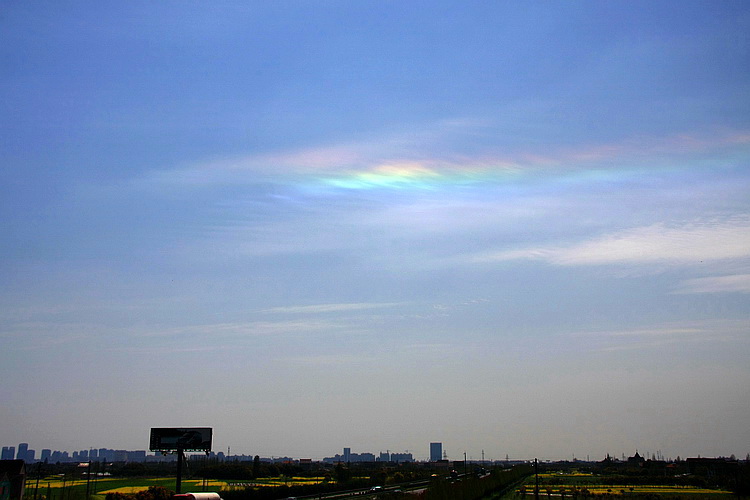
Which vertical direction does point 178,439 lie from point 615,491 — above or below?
above

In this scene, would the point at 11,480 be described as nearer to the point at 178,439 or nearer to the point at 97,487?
the point at 178,439

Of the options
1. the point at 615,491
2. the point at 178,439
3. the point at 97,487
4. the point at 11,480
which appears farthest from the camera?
the point at 615,491

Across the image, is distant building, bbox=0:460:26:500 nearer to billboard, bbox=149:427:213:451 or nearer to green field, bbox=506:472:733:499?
billboard, bbox=149:427:213:451

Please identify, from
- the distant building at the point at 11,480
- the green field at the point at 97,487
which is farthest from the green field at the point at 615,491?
the distant building at the point at 11,480

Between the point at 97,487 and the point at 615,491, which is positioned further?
the point at 615,491

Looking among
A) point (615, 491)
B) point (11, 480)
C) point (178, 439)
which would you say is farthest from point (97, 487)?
point (615, 491)

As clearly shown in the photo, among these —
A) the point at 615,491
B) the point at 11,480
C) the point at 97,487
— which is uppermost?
the point at 11,480

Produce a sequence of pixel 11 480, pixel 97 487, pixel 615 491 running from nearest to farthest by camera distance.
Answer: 1. pixel 11 480
2. pixel 97 487
3. pixel 615 491

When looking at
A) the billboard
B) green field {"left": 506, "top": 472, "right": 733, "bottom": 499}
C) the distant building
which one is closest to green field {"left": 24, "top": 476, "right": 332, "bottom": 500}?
the distant building

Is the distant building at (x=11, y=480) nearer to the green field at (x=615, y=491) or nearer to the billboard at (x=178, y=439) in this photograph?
the billboard at (x=178, y=439)
